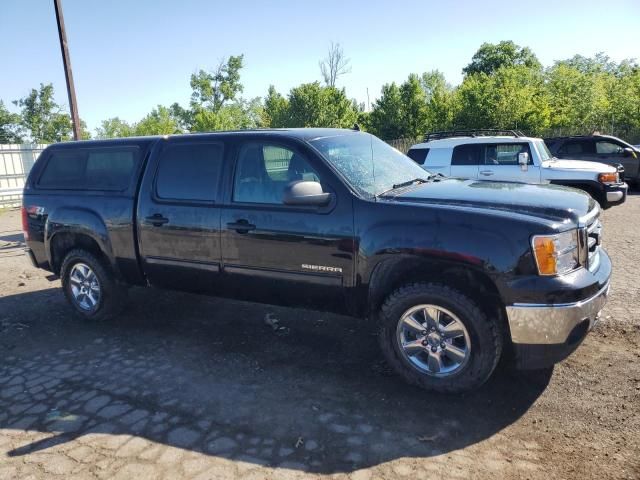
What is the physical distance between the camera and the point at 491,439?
300 centimetres

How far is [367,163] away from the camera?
4.27 meters

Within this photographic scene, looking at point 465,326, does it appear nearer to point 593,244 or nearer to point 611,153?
point 593,244

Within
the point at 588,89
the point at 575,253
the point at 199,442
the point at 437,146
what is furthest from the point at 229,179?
the point at 588,89

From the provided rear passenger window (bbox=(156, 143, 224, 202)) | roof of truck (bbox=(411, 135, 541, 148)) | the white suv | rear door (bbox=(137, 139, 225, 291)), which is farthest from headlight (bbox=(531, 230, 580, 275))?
roof of truck (bbox=(411, 135, 541, 148))

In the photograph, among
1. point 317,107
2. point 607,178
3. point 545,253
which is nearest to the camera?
point 545,253

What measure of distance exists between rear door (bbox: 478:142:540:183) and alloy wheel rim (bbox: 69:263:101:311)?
7596 millimetres

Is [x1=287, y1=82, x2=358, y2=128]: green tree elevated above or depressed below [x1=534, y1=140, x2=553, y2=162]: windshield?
above

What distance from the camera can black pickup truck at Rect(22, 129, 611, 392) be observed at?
319 centimetres

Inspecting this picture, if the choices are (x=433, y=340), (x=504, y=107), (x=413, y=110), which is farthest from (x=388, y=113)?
(x=433, y=340)

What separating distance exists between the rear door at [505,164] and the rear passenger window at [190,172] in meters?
6.99

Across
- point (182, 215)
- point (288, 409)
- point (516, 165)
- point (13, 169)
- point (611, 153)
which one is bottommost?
point (288, 409)

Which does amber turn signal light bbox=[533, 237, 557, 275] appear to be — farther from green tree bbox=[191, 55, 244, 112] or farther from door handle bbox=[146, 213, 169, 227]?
green tree bbox=[191, 55, 244, 112]

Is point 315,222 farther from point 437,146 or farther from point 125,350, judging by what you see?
point 437,146

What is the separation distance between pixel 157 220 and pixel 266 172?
47.5 inches
